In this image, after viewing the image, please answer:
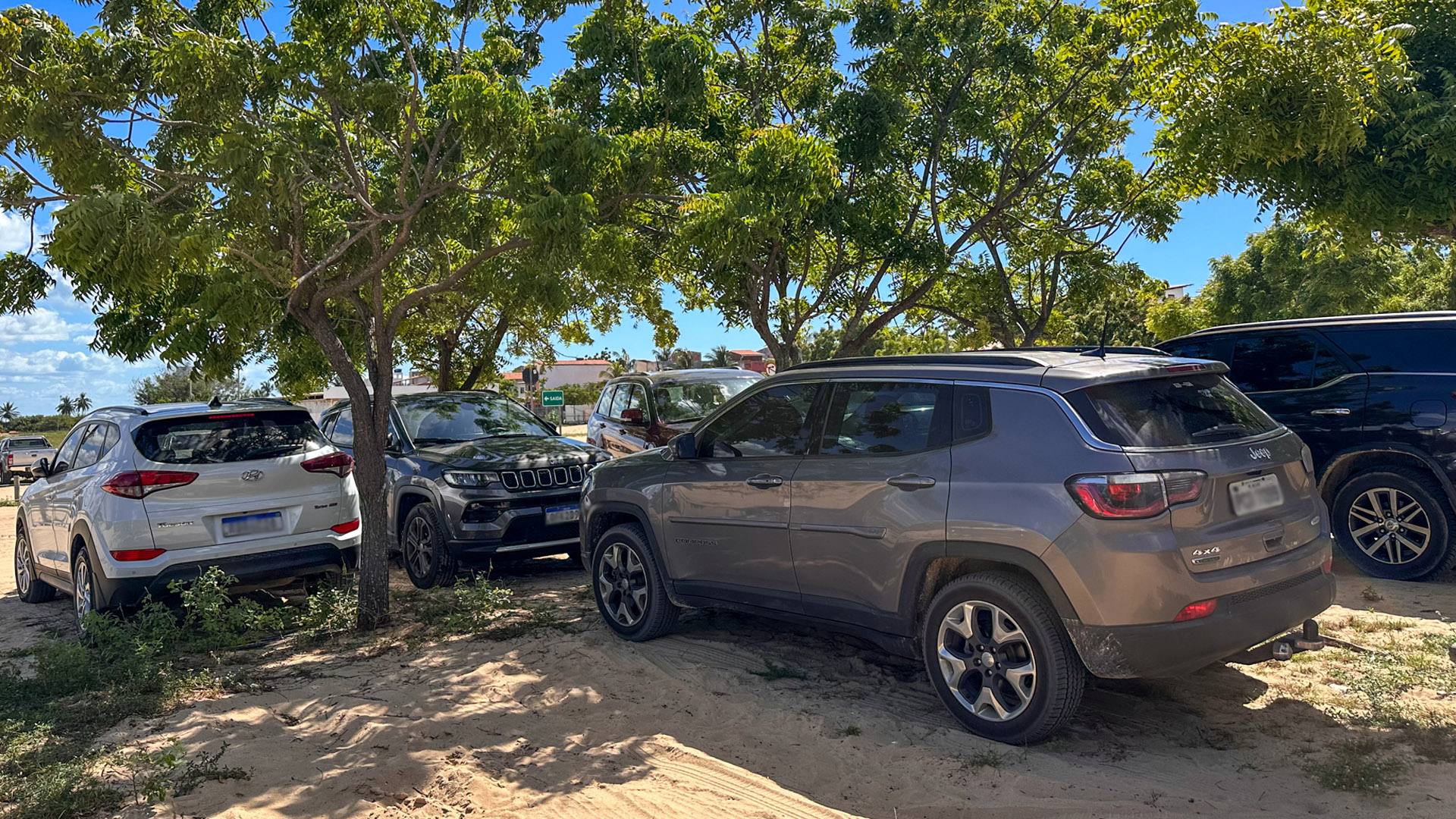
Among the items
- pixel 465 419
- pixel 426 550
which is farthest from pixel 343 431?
pixel 426 550

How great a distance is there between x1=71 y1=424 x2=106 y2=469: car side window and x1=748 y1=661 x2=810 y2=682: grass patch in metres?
5.41

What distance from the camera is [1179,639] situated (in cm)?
411

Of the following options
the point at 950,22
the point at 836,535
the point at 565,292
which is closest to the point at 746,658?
the point at 836,535

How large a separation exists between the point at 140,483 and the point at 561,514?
3.20m

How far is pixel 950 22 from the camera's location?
1263 centimetres

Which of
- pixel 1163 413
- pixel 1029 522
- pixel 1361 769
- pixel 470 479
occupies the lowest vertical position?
pixel 1361 769

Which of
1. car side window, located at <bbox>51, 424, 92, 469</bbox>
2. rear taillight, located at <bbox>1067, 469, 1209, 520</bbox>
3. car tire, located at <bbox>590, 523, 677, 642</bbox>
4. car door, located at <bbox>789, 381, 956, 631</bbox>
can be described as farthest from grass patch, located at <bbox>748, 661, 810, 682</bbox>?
car side window, located at <bbox>51, 424, 92, 469</bbox>

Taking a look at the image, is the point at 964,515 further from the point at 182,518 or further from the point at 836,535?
the point at 182,518

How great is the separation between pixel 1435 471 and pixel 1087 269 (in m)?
11.6

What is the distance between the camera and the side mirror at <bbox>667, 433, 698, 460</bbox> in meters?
6.11

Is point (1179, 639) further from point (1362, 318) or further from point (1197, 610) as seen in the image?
point (1362, 318)

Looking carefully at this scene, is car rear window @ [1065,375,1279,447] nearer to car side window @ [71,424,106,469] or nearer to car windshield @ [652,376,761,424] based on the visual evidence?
car side window @ [71,424,106,469]

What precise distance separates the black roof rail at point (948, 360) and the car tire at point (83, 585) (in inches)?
211

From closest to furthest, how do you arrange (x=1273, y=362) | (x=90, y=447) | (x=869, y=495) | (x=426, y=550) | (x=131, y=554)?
(x=869, y=495) → (x=131, y=554) → (x=90, y=447) → (x=1273, y=362) → (x=426, y=550)
